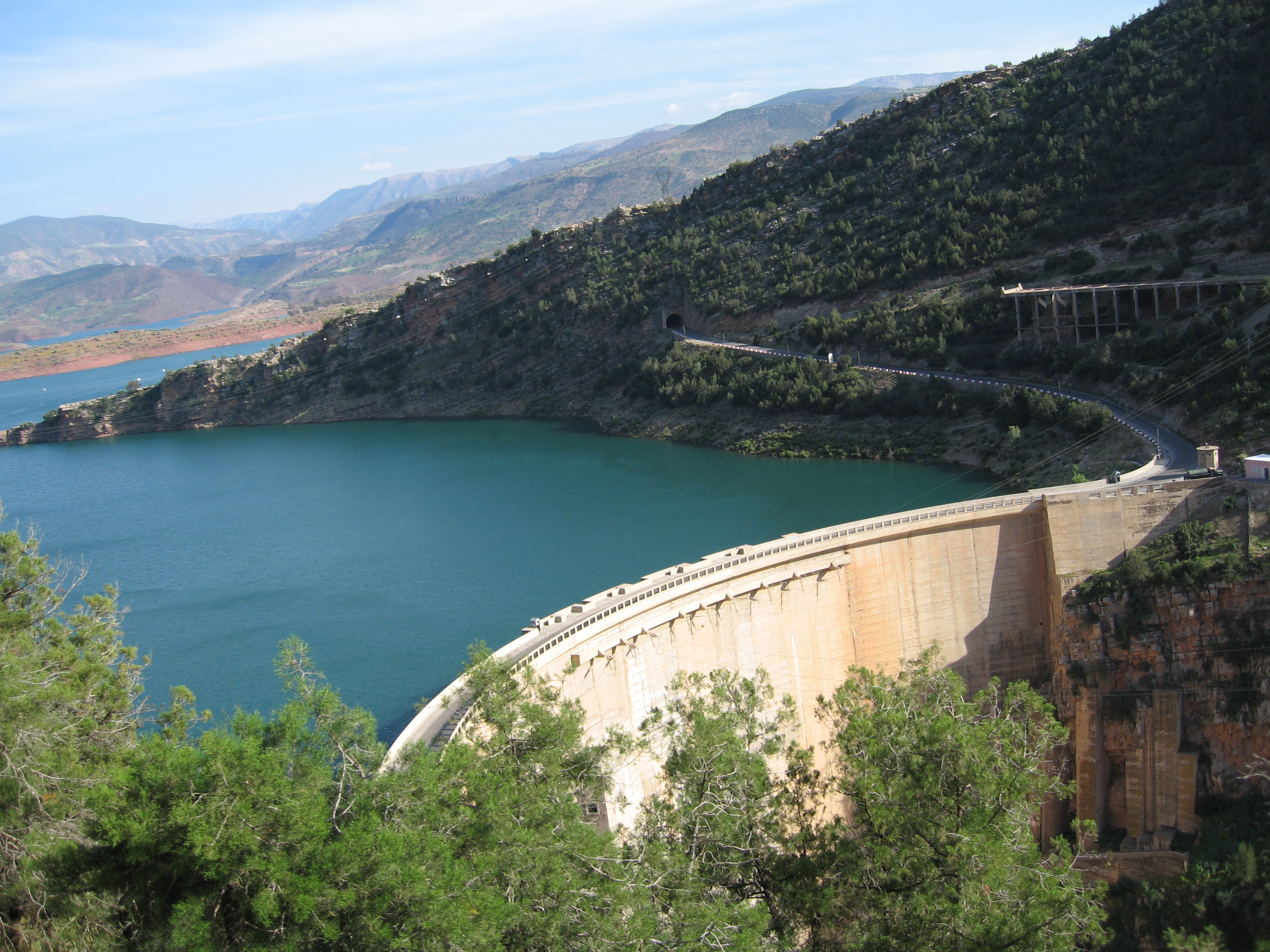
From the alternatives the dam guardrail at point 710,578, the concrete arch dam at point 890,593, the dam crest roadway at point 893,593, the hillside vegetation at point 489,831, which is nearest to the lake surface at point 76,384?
the dam guardrail at point 710,578

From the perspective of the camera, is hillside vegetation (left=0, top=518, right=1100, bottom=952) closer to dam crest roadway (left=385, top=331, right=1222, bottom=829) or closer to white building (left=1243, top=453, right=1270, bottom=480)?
dam crest roadway (left=385, top=331, right=1222, bottom=829)

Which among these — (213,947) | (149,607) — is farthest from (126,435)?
(213,947)

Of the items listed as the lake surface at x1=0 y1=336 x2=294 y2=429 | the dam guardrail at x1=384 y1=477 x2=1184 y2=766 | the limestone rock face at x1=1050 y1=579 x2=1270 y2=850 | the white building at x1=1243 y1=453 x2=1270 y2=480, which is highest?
the lake surface at x1=0 y1=336 x2=294 y2=429

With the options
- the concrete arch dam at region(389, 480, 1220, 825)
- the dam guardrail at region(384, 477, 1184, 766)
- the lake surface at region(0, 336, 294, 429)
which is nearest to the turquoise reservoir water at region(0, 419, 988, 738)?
the dam guardrail at region(384, 477, 1184, 766)

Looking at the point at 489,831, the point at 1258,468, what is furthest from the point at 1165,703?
the point at 489,831

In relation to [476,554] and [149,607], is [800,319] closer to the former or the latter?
[476,554]

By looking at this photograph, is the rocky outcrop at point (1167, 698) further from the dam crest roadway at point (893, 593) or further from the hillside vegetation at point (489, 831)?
the hillside vegetation at point (489, 831)

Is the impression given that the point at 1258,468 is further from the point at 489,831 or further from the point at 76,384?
the point at 76,384
